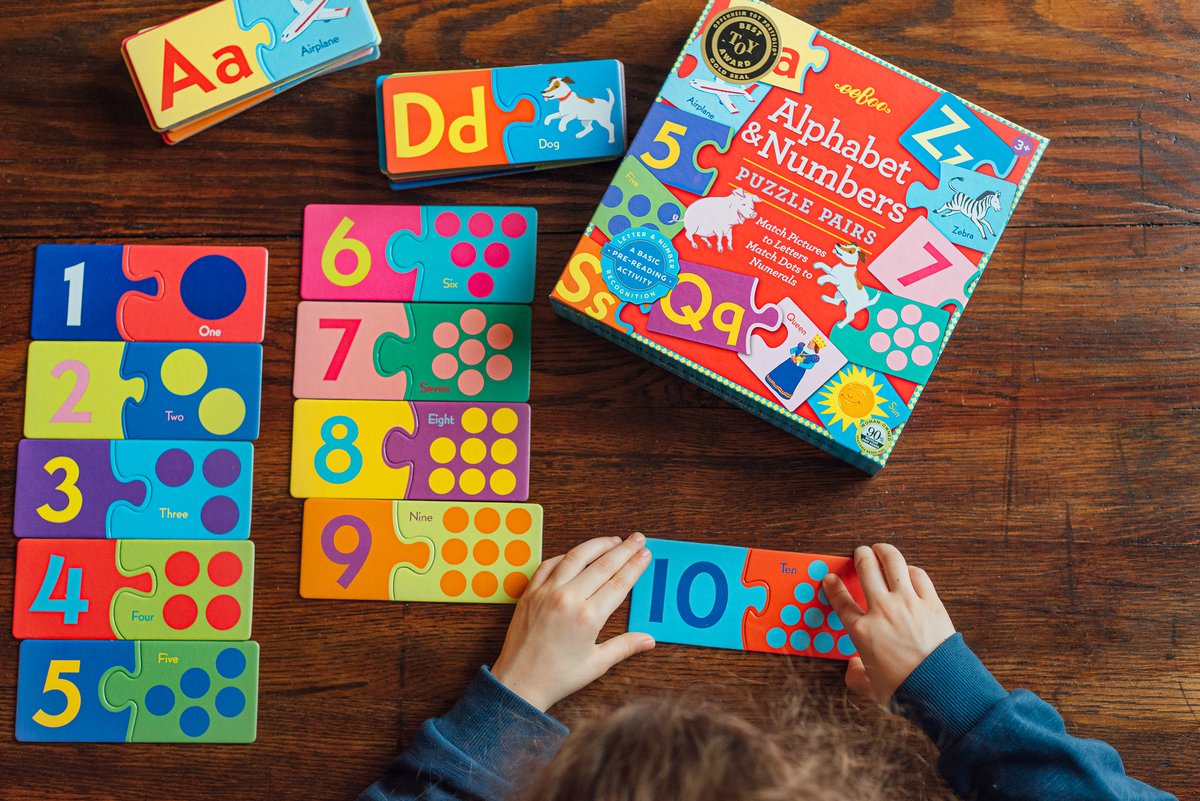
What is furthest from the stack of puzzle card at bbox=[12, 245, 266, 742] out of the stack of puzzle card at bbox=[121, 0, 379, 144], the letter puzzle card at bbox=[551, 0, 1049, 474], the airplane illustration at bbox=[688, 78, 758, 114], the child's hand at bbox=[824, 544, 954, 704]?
the child's hand at bbox=[824, 544, 954, 704]

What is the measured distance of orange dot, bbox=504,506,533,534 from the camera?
95 centimetres

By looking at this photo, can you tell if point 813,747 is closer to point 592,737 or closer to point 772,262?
point 592,737

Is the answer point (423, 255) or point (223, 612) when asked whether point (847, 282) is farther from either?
point (223, 612)

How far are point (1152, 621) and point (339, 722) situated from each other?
842mm

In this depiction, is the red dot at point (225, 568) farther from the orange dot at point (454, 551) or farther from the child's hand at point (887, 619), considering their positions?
the child's hand at point (887, 619)

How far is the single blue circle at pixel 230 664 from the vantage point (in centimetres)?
95

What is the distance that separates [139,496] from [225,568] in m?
0.12

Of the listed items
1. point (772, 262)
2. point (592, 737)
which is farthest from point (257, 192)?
point (592, 737)

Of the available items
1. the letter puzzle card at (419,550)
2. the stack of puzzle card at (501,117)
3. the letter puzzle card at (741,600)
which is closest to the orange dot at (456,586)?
the letter puzzle card at (419,550)

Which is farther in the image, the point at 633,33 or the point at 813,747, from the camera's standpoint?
the point at 633,33

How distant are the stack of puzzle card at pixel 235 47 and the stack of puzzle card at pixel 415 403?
15 centimetres

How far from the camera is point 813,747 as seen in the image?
88 centimetres

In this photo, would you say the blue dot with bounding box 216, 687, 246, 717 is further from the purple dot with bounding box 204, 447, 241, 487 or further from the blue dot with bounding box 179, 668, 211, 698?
the purple dot with bounding box 204, 447, 241, 487

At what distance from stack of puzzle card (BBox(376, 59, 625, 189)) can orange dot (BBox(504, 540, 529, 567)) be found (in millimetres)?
391
